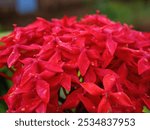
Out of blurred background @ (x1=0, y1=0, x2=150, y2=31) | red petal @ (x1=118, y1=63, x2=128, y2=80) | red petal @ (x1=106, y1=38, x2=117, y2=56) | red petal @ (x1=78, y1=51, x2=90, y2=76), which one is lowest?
blurred background @ (x1=0, y1=0, x2=150, y2=31)

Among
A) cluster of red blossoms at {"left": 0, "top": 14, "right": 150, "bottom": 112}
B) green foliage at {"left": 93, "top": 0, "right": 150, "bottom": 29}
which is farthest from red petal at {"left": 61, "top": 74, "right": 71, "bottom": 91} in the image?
green foliage at {"left": 93, "top": 0, "right": 150, "bottom": 29}

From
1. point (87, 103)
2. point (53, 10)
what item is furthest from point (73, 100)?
point (53, 10)

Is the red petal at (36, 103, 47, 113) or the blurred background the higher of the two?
the red petal at (36, 103, 47, 113)

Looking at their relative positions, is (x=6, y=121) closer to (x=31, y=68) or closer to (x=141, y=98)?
(x=31, y=68)

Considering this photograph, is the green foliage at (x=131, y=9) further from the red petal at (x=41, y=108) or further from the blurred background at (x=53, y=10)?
the red petal at (x=41, y=108)

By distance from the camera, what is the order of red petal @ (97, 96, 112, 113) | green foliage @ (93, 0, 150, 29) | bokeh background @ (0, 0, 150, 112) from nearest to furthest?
red petal @ (97, 96, 112, 113), green foliage @ (93, 0, 150, 29), bokeh background @ (0, 0, 150, 112)

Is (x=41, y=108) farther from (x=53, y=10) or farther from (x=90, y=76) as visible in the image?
(x=53, y=10)

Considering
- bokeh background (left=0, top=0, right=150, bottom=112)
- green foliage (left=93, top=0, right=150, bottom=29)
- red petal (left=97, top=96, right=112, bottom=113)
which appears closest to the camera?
red petal (left=97, top=96, right=112, bottom=113)

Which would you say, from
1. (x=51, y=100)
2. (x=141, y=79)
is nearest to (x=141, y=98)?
(x=141, y=79)

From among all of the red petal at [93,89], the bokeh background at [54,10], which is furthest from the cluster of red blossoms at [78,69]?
the bokeh background at [54,10]

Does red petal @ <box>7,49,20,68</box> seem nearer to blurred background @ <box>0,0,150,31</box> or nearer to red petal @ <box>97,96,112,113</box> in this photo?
red petal @ <box>97,96,112,113</box>
